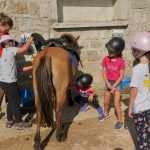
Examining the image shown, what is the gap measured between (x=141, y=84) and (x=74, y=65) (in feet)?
5.42

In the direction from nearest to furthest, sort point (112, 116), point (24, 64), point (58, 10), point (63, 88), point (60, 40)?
point (63, 88) < point (60, 40) < point (112, 116) < point (24, 64) < point (58, 10)

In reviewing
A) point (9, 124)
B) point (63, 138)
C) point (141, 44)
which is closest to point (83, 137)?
point (63, 138)

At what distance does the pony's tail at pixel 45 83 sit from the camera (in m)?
3.90

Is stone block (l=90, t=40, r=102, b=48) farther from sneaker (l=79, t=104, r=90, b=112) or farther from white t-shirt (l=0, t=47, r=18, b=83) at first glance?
white t-shirt (l=0, t=47, r=18, b=83)

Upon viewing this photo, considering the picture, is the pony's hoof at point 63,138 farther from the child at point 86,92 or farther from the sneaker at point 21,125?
the child at point 86,92

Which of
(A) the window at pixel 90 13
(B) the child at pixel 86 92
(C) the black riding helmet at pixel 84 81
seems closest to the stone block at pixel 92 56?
(A) the window at pixel 90 13

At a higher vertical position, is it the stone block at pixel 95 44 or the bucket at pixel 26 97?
the stone block at pixel 95 44

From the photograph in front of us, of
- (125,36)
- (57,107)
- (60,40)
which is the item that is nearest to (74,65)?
(60,40)

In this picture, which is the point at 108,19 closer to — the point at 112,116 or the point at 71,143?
the point at 112,116

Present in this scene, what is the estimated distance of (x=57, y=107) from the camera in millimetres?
4141

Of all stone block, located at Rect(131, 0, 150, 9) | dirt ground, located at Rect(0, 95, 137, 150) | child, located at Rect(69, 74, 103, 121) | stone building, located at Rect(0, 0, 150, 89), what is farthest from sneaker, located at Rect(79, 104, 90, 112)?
stone block, located at Rect(131, 0, 150, 9)

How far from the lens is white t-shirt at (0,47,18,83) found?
4379 mm

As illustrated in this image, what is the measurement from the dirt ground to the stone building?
1753 mm

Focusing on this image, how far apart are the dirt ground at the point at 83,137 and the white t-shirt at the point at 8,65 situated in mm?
934
